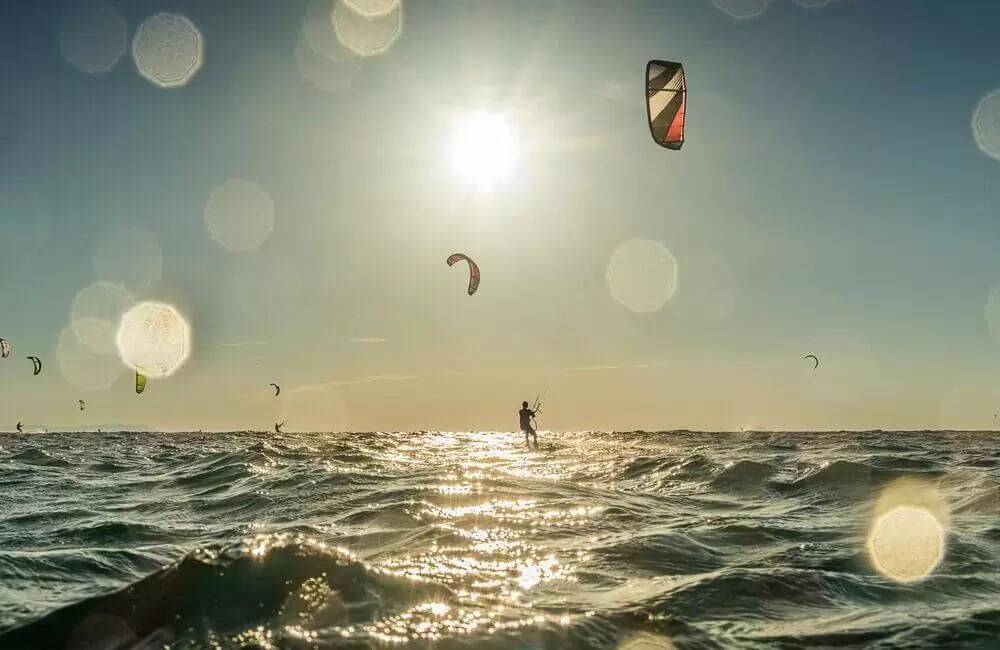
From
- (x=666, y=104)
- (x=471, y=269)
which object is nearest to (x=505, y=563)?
(x=666, y=104)

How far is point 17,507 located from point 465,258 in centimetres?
1989

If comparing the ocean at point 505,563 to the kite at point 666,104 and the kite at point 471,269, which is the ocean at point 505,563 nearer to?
the kite at point 666,104

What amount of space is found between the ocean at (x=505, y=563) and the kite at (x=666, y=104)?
7.42 metres

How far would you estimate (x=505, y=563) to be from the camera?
7.35m

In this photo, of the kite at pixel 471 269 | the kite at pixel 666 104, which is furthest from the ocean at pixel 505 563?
the kite at pixel 471 269

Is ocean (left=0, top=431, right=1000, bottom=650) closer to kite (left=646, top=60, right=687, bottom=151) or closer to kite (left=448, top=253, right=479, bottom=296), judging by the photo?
kite (left=646, top=60, right=687, bottom=151)

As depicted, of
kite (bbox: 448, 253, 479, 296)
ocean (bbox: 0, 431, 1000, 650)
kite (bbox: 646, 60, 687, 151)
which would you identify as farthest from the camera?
kite (bbox: 448, 253, 479, 296)

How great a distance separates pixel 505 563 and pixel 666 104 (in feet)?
33.5

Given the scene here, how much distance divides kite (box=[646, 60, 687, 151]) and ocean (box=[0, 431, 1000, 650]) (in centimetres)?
742

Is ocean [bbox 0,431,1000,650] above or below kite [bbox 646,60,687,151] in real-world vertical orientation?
below

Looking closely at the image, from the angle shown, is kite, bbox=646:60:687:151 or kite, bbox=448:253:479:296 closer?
kite, bbox=646:60:687:151

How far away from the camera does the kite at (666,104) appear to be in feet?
44.4

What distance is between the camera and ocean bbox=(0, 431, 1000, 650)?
15.6 feet

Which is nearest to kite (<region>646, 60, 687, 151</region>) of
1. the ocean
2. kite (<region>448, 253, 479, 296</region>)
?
the ocean
